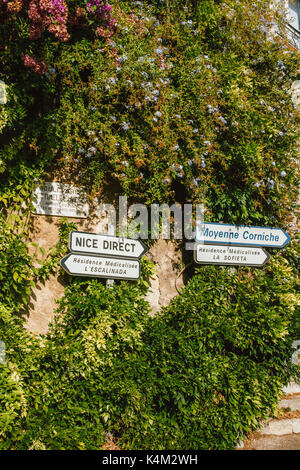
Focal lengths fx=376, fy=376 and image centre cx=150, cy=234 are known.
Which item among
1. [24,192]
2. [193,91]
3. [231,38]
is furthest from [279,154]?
[24,192]

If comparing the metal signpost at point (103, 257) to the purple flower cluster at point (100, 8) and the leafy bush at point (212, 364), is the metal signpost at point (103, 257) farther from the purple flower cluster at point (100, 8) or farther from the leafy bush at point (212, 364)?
the purple flower cluster at point (100, 8)

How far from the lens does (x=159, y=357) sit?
439 centimetres

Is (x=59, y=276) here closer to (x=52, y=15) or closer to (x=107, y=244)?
(x=107, y=244)

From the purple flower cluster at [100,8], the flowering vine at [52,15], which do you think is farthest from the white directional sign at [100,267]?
the purple flower cluster at [100,8]

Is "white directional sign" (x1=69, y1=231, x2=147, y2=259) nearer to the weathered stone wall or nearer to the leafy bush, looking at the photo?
the weathered stone wall

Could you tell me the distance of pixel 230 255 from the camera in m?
5.35

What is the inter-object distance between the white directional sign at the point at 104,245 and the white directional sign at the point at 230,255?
0.92 meters

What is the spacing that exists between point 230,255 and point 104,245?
1942mm

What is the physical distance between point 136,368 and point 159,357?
12.5 inches

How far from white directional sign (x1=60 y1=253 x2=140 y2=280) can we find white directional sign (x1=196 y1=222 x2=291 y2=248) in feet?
3.68

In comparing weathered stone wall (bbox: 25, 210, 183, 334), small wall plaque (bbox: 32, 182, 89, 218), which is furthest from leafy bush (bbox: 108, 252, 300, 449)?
small wall plaque (bbox: 32, 182, 89, 218)

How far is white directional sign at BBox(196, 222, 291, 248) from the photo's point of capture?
5250 mm

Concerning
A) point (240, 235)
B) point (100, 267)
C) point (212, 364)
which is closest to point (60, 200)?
point (100, 267)

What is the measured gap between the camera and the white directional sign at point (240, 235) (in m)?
5.25
